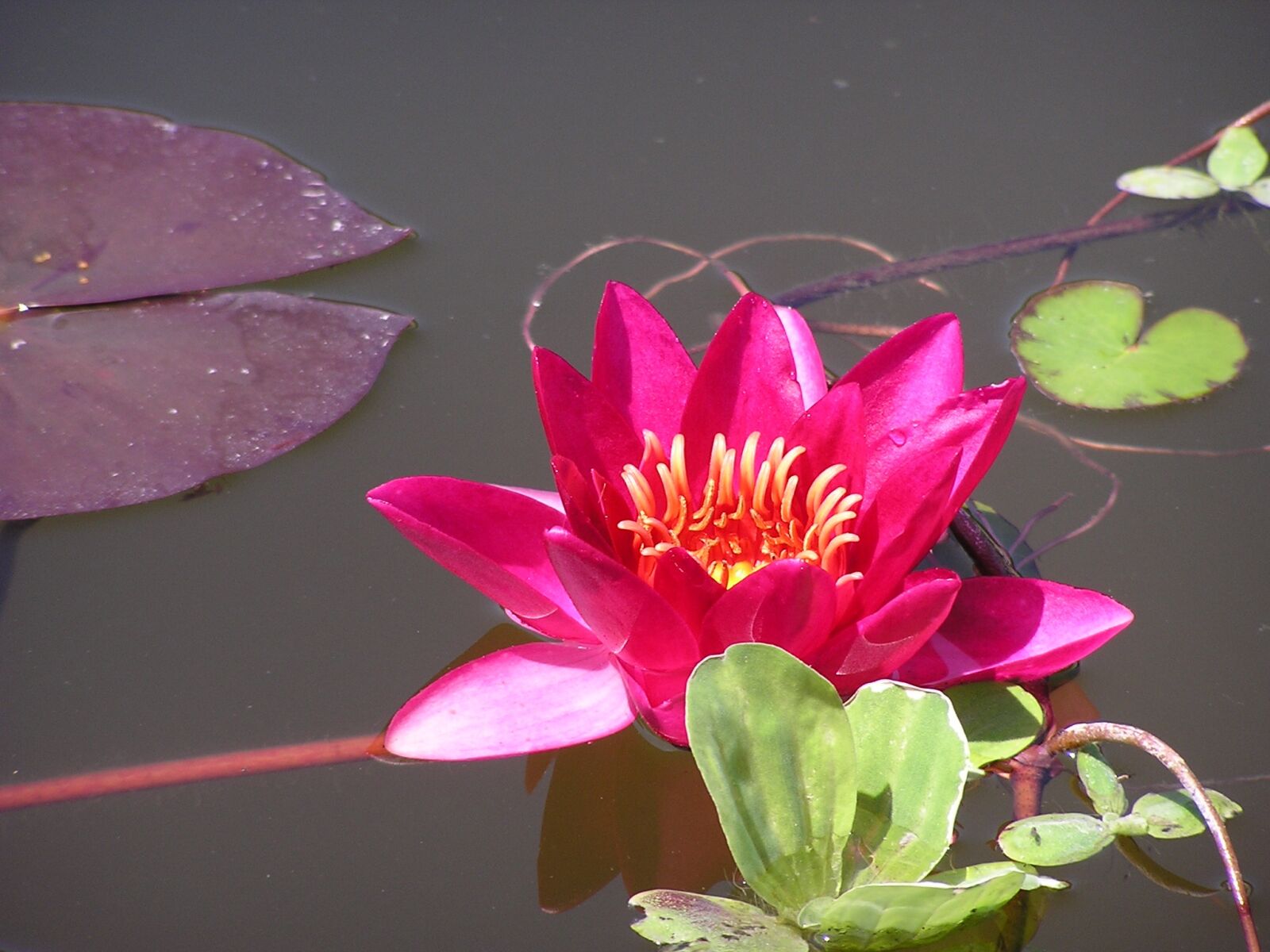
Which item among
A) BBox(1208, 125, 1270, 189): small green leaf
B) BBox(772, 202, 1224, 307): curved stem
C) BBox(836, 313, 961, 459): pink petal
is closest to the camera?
BBox(836, 313, 961, 459): pink petal

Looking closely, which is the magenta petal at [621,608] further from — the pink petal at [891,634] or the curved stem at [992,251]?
the curved stem at [992,251]

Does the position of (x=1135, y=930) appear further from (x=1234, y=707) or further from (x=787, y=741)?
(x=787, y=741)

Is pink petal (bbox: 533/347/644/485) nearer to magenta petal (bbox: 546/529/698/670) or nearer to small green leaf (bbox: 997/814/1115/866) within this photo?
magenta petal (bbox: 546/529/698/670)

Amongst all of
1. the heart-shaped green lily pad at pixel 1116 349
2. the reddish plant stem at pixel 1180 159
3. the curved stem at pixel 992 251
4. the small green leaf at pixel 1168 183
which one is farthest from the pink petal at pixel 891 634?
the small green leaf at pixel 1168 183

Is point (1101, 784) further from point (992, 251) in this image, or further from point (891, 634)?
point (992, 251)

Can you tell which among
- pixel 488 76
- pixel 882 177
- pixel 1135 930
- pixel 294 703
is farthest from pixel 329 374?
pixel 1135 930

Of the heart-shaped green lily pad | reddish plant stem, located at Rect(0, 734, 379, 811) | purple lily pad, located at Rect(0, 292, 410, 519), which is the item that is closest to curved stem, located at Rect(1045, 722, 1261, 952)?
the heart-shaped green lily pad

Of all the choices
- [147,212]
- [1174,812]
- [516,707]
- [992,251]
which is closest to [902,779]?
[1174,812]

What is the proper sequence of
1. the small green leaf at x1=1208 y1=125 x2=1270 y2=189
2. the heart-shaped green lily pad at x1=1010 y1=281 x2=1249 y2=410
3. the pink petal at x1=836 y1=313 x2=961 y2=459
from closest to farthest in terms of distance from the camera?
the pink petal at x1=836 y1=313 x2=961 y2=459
the heart-shaped green lily pad at x1=1010 y1=281 x2=1249 y2=410
the small green leaf at x1=1208 y1=125 x2=1270 y2=189

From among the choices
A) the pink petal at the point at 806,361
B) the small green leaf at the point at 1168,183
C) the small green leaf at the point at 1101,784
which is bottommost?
the small green leaf at the point at 1101,784
